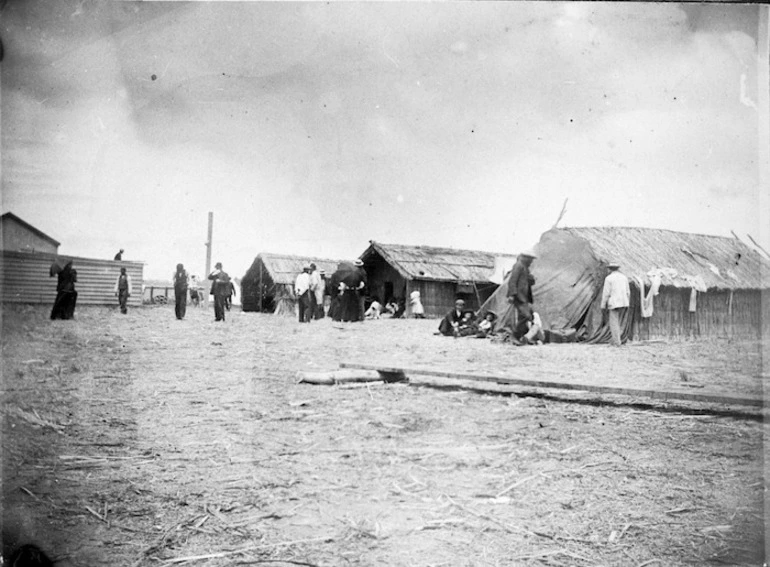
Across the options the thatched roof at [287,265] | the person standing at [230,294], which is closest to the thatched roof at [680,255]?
the thatched roof at [287,265]

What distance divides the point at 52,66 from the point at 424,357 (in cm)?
374

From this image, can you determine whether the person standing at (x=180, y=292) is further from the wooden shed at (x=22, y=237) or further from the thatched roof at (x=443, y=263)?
the thatched roof at (x=443, y=263)

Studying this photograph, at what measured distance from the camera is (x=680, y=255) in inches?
204

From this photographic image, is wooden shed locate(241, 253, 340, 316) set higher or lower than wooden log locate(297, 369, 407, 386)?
higher

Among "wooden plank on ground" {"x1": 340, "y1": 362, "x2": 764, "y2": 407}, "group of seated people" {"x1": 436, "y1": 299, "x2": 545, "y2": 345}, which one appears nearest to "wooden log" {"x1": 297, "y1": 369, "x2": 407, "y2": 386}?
"wooden plank on ground" {"x1": 340, "y1": 362, "x2": 764, "y2": 407}

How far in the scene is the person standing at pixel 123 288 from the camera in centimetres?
338

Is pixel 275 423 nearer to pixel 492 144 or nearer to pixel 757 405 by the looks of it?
pixel 492 144

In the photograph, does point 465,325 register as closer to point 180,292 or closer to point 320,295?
point 320,295

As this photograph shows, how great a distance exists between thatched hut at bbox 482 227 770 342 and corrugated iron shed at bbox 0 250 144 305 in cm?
309

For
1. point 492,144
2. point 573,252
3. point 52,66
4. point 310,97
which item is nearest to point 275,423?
point 310,97

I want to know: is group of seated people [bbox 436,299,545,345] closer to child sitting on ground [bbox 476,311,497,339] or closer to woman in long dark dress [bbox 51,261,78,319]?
child sitting on ground [bbox 476,311,497,339]

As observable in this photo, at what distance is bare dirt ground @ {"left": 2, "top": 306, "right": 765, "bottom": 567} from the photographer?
7.23ft

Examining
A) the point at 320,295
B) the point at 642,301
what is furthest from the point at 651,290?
the point at 320,295

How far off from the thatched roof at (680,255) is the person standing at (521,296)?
81cm
